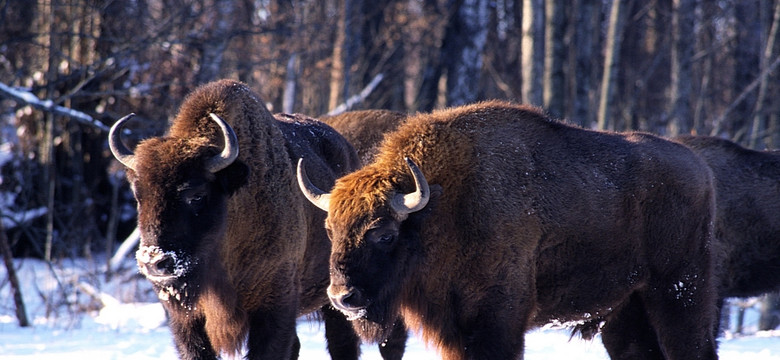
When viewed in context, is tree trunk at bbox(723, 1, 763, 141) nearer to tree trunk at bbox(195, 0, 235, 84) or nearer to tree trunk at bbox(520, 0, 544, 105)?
tree trunk at bbox(520, 0, 544, 105)

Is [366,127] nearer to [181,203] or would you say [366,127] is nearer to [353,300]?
[181,203]

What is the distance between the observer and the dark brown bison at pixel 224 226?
194 inches

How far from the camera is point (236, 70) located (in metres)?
14.0

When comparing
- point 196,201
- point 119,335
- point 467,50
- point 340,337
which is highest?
point 467,50

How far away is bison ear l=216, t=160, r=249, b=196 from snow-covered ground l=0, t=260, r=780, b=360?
2.13 metres

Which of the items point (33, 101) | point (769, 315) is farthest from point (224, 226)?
point (769, 315)

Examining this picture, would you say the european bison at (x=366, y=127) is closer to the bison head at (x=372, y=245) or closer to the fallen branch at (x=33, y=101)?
the bison head at (x=372, y=245)

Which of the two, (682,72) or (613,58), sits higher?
(613,58)

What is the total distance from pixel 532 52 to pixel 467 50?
1713 millimetres

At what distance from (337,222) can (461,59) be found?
371 inches

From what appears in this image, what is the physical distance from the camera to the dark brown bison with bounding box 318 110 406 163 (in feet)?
25.5

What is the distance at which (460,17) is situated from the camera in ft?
44.9

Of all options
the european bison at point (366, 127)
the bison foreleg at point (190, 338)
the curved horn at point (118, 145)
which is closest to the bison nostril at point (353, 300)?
the bison foreleg at point (190, 338)

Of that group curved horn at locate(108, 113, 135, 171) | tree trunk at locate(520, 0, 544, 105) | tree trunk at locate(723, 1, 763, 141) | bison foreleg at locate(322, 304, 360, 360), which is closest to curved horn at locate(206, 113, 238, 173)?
curved horn at locate(108, 113, 135, 171)
